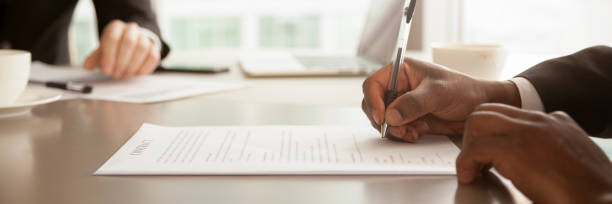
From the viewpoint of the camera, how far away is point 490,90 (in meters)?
0.63

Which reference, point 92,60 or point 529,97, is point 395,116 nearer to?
point 529,97

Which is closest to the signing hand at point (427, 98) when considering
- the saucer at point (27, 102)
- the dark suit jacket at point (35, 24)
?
the saucer at point (27, 102)

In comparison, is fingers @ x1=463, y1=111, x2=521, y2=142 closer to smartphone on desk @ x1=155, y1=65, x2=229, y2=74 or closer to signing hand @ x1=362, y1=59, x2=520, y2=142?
signing hand @ x1=362, y1=59, x2=520, y2=142

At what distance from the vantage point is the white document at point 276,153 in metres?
0.46

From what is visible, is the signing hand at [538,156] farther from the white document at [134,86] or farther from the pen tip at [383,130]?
the white document at [134,86]

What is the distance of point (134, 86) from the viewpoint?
1024mm

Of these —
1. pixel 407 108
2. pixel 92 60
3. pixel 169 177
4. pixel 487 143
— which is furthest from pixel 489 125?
pixel 92 60

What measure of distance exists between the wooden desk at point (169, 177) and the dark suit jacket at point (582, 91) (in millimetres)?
226

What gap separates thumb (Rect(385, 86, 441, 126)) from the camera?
1.77 feet

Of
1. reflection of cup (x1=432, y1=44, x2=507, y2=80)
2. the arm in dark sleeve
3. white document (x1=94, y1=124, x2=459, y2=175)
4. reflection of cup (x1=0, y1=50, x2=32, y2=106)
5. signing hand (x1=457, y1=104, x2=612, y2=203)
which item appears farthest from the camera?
the arm in dark sleeve

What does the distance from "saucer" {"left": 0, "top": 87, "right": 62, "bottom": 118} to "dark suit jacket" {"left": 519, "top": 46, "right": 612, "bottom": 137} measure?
686 millimetres

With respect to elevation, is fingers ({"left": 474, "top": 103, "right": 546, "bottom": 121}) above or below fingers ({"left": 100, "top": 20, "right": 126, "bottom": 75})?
above

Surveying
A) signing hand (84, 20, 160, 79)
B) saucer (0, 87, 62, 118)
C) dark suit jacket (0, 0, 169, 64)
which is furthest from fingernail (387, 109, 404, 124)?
dark suit jacket (0, 0, 169, 64)

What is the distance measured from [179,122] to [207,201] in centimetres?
33
